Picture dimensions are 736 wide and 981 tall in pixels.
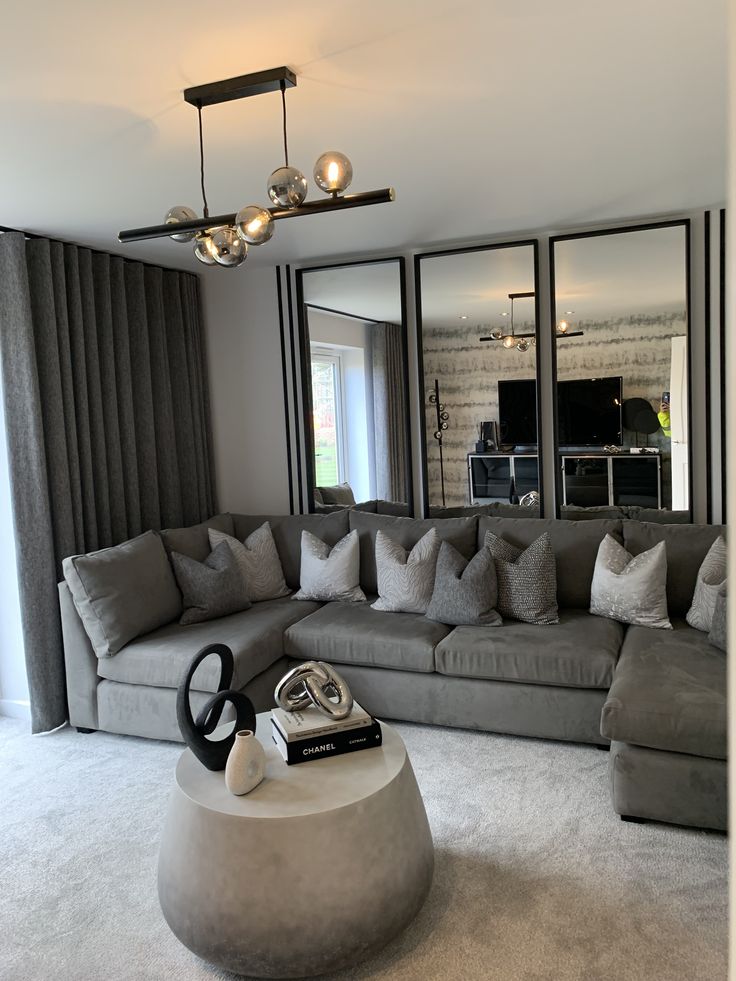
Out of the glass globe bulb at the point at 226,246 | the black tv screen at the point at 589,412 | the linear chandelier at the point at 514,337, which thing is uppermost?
the glass globe bulb at the point at 226,246

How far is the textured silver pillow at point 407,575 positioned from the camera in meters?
3.99

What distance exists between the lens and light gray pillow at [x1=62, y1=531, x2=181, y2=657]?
3.62 meters

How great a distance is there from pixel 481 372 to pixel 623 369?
794 millimetres

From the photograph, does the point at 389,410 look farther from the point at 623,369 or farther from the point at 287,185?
the point at 287,185

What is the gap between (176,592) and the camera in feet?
13.2

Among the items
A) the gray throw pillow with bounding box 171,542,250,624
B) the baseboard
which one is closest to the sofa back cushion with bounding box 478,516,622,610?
the gray throw pillow with bounding box 171,542,250,624

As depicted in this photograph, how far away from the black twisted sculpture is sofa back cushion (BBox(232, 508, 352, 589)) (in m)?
2.14

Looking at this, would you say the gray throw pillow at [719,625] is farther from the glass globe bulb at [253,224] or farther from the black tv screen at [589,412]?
the glass globe bulb at [253,224]

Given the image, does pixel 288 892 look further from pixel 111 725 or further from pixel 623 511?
pixel 623 511

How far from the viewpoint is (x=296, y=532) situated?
184 inches

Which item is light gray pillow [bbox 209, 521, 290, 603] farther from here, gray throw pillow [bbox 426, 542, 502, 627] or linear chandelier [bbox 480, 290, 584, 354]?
linear chandelier [bbox 480, 290, 584, 354]

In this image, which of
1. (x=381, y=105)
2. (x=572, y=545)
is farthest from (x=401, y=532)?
(x=381, y=105)

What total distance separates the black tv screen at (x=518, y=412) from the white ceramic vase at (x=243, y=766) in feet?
9.05

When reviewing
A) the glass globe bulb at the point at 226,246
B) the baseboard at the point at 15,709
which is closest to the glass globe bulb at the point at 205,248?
the glass globe bulb at the point at 226,246
